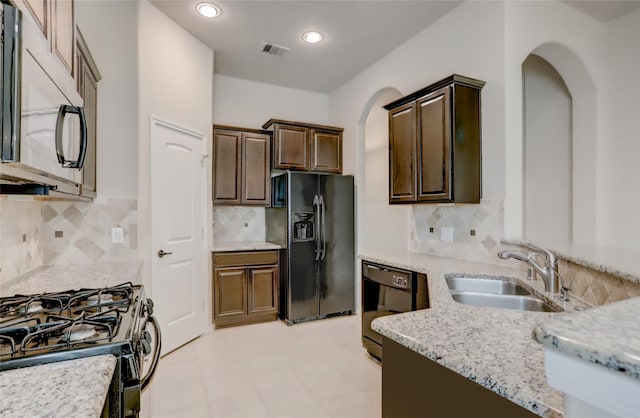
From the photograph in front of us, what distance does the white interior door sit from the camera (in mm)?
2838

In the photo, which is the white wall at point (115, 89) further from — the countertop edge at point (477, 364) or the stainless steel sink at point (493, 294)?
the stainless steel sink at point (493, 294)

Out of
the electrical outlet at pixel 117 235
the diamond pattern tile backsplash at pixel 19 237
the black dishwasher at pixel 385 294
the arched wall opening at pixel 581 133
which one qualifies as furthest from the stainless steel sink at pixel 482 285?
the diamond pattern tile backsplash at pixel 19 237

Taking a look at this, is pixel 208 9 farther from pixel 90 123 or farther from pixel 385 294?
pixel 385 294

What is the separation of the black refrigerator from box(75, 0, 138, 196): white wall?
1.63 metres

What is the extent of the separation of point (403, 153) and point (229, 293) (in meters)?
2.38

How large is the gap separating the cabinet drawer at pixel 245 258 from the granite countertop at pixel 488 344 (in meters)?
2.56

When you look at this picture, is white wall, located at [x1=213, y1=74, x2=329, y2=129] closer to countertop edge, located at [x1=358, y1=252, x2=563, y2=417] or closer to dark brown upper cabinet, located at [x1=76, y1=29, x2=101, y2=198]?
dark brown upper cabinet, located at [x1=76, y1=29, x2=101, y2=198]

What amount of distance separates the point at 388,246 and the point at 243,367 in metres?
2.82

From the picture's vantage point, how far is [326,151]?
4.32 m

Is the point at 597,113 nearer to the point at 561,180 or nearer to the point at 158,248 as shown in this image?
the point at 561,180

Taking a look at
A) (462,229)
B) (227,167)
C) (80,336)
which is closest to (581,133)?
(462,229)

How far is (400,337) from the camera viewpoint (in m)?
1.01

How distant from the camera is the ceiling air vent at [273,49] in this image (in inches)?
137

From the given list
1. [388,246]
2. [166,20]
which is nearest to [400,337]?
[166,20]
